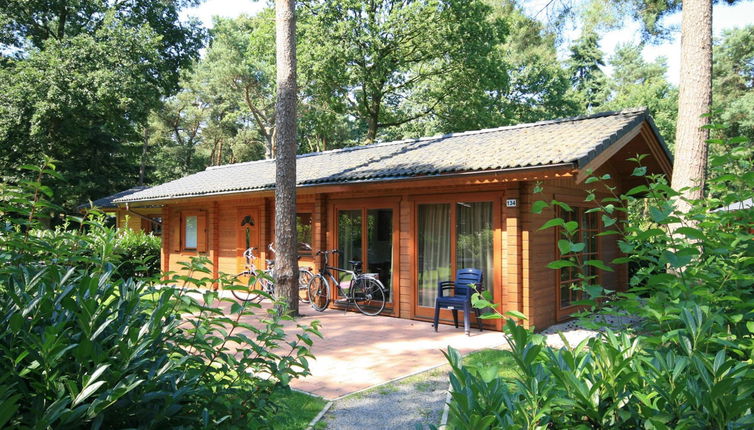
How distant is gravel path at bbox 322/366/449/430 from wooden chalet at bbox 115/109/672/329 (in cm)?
296

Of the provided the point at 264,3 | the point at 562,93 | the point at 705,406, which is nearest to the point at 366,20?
the point at 264,3

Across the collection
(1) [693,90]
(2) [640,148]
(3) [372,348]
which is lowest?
(3) [372,348]

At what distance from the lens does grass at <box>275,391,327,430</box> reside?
12.1 ft

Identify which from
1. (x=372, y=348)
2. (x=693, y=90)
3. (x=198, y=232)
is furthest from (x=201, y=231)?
(x=693, y=90)

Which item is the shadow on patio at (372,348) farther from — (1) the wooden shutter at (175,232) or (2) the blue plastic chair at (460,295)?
(1) the wooden shutter at (175,232)

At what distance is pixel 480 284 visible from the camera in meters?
7.72

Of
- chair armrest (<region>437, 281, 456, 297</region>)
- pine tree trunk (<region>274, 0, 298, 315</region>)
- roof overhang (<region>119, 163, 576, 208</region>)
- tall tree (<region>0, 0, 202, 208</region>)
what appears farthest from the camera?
tall tree (<region>0, 0, 202, 208</region>)

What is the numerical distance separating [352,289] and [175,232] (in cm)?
764

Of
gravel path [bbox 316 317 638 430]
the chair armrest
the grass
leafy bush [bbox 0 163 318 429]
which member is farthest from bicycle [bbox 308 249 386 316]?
leafy bush [bbox 0 163 318 429]

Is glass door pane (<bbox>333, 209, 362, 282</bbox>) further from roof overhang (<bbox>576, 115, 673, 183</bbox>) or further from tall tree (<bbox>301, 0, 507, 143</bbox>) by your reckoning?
tall tree (<bbox>301, 0, 507, 143</bbox>)

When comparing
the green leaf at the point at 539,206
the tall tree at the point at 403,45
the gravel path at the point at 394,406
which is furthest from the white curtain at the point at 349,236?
the tall tree at the point at 403,45

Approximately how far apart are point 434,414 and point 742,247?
2689 millimetres

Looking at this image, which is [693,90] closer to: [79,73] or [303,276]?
[303,276]

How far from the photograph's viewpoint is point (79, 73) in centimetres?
1748
